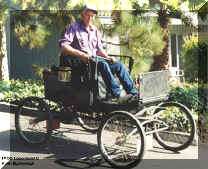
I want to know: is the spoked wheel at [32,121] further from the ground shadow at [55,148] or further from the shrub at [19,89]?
the shrub at [19,89]

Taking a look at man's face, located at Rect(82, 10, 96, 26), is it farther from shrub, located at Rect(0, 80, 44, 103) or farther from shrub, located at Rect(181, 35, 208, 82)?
shrub, located at Rect(181, 35, 208, 82)

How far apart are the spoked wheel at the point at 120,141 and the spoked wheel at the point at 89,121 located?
493mm

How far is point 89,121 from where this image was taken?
17.4 feet

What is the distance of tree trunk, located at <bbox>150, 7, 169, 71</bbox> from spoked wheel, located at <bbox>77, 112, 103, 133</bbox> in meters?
1.29

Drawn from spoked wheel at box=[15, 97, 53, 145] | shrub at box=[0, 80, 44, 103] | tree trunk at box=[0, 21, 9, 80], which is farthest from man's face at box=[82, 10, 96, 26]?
tree trunk at box=[0, 21, 9, 80]

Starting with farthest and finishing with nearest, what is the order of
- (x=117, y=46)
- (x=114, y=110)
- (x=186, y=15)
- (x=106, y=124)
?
(x=186, y=15) < (x=117, y=46) < (x=114, y=110) < (x=106, y=124)

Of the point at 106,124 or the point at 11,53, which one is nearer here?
the point at 106,124

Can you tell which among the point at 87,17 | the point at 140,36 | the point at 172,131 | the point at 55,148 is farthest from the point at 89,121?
the point at 140,36

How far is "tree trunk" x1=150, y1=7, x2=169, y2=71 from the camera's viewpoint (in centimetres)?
575

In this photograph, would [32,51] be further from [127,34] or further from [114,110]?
[114,110]

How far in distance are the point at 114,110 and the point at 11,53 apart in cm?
264

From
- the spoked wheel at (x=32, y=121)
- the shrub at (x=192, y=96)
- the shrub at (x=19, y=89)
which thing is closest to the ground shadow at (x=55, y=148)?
the spoked wheel at (x=32, y=121)

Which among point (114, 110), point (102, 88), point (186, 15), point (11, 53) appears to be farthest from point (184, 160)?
point (11, 53)

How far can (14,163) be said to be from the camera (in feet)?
15.6
